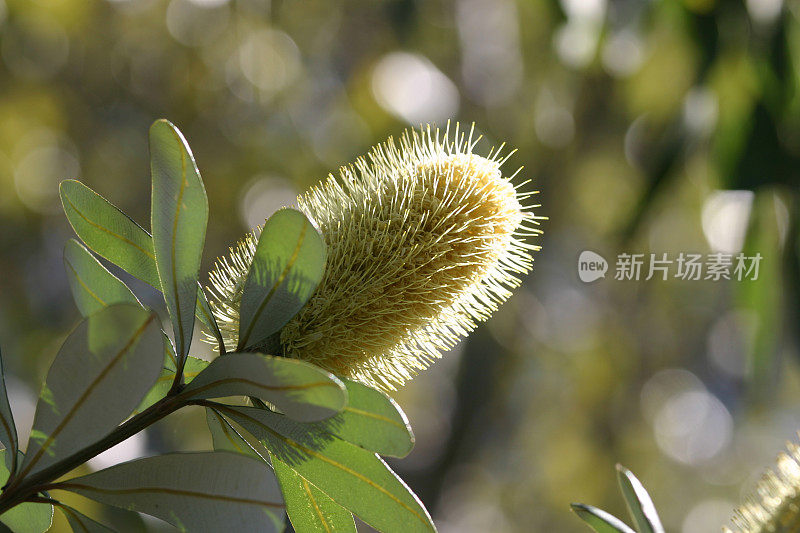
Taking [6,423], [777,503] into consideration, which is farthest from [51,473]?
[777,503]

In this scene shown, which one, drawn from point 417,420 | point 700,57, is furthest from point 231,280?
point 417,420

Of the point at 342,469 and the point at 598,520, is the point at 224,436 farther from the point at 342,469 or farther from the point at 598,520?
the point at 598,520

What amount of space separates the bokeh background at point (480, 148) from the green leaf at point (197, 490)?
6.50ft

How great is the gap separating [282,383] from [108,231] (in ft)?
0.82

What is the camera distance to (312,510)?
1.95 ft

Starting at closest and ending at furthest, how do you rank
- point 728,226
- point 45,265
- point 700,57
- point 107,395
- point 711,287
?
1. point 107,395
2. point 700,57
3. point 728,226
4. point 45,265
5. point 711,287

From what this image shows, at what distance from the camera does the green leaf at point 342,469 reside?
0.51m

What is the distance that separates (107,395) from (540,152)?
3.86m

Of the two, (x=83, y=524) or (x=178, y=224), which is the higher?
(x=178, y=224)

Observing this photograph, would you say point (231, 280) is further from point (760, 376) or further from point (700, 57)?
point (760, 376)

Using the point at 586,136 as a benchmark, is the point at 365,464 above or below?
below

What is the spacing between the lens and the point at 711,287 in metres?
5.11

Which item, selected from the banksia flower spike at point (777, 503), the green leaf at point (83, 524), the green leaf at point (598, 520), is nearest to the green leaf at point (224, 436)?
the green leaf at point (83, 524)

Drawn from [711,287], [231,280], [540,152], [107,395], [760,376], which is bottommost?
[107,395]
